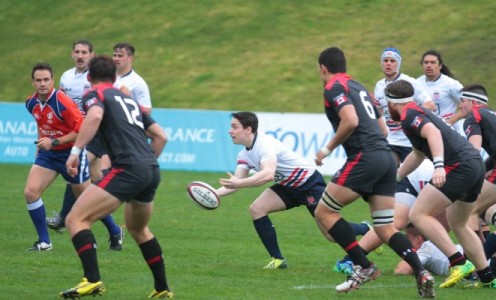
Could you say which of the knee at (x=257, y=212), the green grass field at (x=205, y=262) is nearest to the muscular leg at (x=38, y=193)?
the green grass field at (x=205, y=262)

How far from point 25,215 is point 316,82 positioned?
1841cm

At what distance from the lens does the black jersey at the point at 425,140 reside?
365 inches

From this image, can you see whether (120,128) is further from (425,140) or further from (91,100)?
(425,140)

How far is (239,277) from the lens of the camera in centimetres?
1036

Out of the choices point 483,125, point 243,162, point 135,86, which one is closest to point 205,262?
point 243,162

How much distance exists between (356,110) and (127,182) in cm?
220

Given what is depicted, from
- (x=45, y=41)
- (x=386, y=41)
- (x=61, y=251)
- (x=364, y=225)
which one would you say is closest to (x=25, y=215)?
(x=61, y=251)

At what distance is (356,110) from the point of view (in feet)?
30.0

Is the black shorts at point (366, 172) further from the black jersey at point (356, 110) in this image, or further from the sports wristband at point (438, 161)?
the sports wristband at point (438, 161)

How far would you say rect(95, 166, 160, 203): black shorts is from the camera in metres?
8.34

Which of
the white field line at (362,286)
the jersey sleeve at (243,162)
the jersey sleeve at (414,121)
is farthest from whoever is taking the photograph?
the jersey sleeve at (243,162)

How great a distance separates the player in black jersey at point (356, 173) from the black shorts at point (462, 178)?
1.76ft

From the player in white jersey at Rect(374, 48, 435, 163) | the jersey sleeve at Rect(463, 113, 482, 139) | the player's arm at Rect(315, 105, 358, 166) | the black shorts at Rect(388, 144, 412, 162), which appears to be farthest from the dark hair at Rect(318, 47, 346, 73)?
the black shorts at Rect(388, 144, 412, 162)

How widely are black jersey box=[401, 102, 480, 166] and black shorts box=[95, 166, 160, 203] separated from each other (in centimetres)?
243
